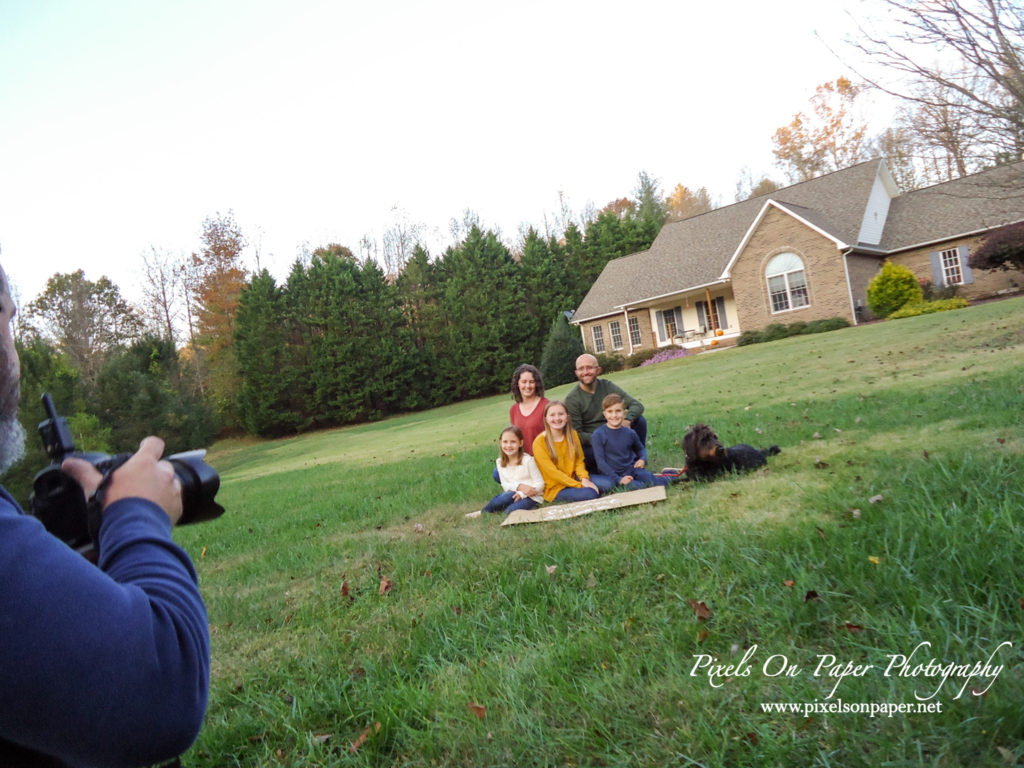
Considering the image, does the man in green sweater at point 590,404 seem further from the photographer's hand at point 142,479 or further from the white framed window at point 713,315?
the white framed window at point 713,315

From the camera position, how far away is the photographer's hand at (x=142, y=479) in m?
1.25

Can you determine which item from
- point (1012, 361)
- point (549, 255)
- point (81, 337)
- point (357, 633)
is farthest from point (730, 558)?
point (81, 337)

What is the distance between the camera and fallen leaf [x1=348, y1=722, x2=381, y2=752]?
2.51 m

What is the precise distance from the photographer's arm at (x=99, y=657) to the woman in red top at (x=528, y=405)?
19.8 ft

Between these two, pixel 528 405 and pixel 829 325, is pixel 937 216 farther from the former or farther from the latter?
pixel 528 405

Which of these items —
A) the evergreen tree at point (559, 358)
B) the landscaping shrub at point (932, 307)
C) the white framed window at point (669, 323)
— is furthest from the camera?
the white framed window at point (669, 323)

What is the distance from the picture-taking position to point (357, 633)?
356cm

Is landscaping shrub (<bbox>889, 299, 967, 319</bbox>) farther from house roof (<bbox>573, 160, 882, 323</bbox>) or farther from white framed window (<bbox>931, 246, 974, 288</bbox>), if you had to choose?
house roof (<bbox>573, 160, 882, 323</bbox>)

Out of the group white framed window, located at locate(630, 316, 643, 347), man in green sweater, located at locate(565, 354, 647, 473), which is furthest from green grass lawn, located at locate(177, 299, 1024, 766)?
white framed window, located at locate(630, 316, 643, 347)

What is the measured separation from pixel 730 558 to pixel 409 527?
3.48 meters

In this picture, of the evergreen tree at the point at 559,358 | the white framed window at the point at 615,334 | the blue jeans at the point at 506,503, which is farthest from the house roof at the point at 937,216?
the blue jeans at the point at 506,503

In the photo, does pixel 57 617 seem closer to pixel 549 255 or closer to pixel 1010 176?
pixel 1010 176

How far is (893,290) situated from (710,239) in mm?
10906

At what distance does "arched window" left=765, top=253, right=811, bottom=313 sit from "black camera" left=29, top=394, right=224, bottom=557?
1122 inches
